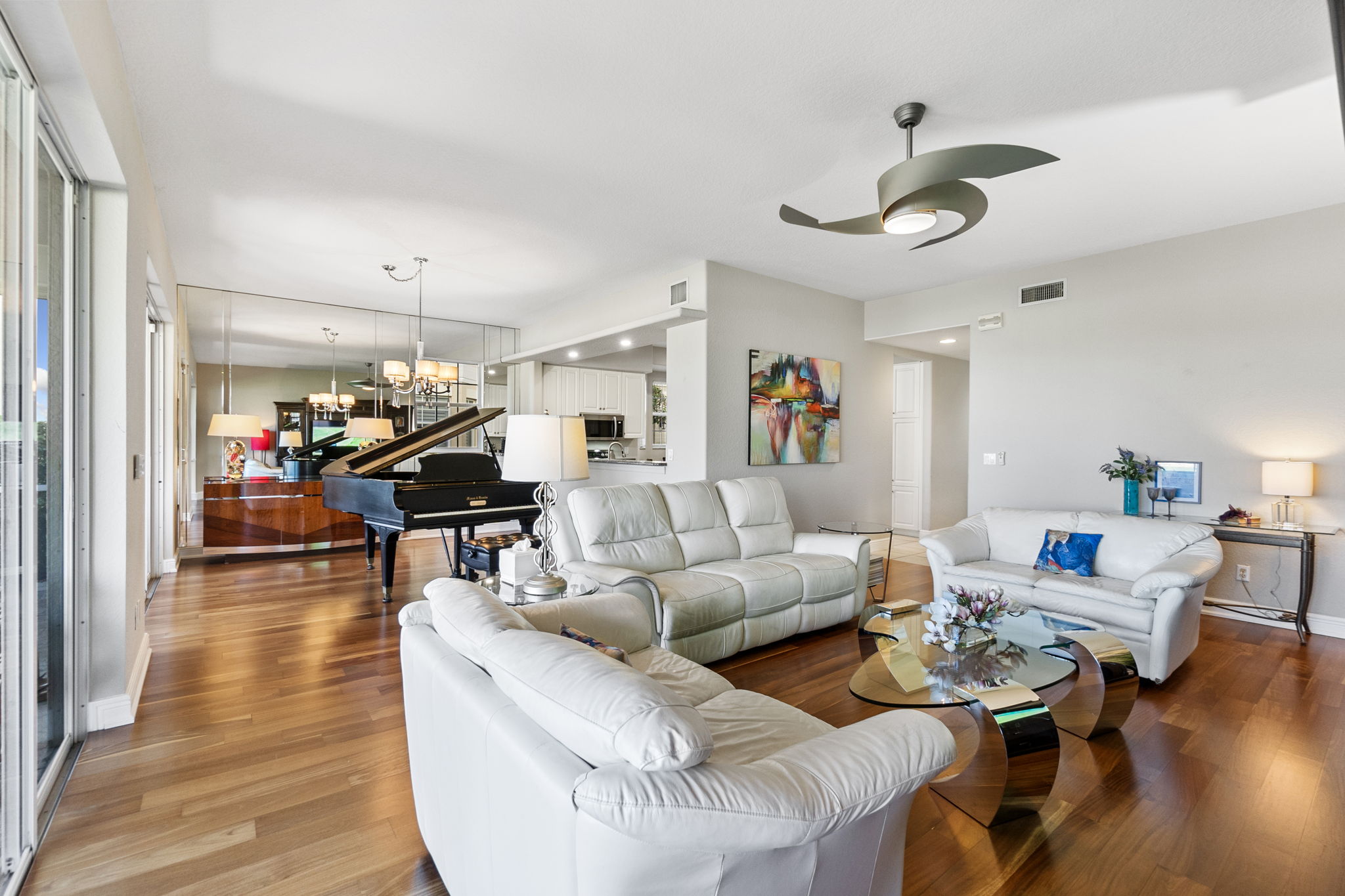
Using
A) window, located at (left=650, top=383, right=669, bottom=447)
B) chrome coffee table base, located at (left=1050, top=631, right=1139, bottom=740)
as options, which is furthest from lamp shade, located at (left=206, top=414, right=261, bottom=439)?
chrome coffee table base, located at (left=1050, top=631, right=1139, bottom=740)

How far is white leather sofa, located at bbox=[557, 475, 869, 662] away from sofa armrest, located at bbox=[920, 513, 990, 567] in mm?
456

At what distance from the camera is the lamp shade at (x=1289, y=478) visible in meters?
3.72

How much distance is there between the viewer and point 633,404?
887 centimetres

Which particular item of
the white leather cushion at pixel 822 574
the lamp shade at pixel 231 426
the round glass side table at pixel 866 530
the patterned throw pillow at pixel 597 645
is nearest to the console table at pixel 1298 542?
the round glass side table at pixel 866 530

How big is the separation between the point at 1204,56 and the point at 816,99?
Result: 57.3 inches

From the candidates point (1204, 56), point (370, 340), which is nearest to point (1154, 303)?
point (1204, 56)

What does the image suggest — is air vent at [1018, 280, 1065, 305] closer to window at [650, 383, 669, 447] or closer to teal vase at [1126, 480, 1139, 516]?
teal vase at [1126, 480, 1139, 516]

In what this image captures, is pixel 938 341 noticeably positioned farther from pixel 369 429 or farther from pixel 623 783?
pixel 623 783

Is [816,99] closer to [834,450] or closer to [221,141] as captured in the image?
[221,141]

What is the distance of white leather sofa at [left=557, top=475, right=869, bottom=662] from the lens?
3.14m

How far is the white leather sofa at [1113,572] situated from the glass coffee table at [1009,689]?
0.63m

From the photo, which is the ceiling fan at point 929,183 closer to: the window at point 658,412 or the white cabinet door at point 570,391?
the white cabinet door at point 570,391

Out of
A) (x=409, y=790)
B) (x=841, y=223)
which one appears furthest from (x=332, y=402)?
(x=841, y=223)

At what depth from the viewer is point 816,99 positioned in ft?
8.77
